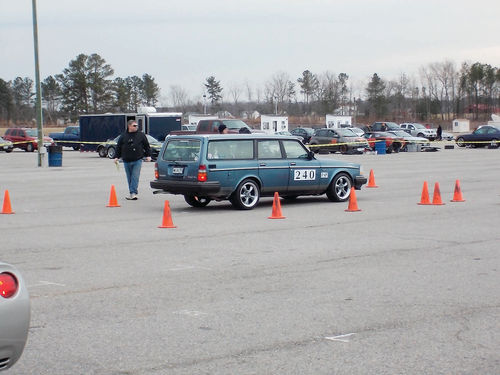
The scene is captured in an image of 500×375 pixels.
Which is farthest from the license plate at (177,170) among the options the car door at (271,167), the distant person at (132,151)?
the distant person at (132,151)

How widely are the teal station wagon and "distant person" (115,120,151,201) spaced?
1640mm

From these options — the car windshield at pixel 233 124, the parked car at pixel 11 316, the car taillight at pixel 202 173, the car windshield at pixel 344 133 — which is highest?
the car windshield at pixel 233 124

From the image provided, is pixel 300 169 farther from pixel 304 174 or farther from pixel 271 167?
pixel 271 167

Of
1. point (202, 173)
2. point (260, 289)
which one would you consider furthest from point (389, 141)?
point (260, 289)

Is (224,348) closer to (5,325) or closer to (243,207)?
(5,325)

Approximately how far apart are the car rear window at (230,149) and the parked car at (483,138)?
4069 cm

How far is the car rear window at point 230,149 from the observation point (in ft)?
54.1

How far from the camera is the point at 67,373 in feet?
19.1

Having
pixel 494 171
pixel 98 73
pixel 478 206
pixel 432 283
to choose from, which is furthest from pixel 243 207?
pixel 98 73

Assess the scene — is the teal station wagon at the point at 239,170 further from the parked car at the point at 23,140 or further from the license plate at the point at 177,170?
the parked car at the point at 23,140

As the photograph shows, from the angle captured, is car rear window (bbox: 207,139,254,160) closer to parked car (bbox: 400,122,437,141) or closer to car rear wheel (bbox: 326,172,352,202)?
car rear wheel (bbox: 326,172,352,202)

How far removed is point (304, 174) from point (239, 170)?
5.76ft

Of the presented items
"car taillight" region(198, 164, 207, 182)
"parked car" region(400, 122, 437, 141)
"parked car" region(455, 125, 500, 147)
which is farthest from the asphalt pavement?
"parked car" region(400, 122, 437, 141)

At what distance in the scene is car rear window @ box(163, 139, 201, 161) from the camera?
16.5 metres
